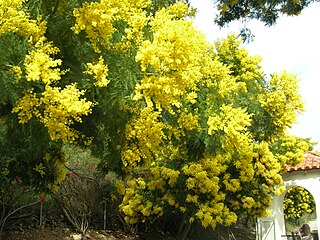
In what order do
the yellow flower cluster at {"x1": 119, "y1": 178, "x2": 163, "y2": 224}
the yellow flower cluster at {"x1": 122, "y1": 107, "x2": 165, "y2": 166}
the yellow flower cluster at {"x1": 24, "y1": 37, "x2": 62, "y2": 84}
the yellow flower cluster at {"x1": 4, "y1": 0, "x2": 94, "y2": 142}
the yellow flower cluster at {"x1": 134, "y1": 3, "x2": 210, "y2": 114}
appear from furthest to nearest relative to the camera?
the yellow flower cluster at {"x1": 119, "y1": 178, "x2": 163, "y2": 224}, the yellow flower cluster at {"x1": 122, "y1": 107, "x2": 165, "y2": 166}, the yellow flower cluster at {"x1": 134, "y1": 3, "x2": 210, "y2": 114}, the yellow flower cluster at {"x1": 4, "y1": 0, "x2": 94, "y2": 142}, the yellow flower cluster at {"x1": 24, "y1": 37, "x2": 62, "y2": 84}

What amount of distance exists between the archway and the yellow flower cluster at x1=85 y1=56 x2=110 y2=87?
911cm

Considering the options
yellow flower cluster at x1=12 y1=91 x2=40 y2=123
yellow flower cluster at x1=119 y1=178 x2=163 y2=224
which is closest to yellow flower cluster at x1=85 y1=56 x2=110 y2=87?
yellow flower cluster at x1=12 y1=91 x2=40 y2=123

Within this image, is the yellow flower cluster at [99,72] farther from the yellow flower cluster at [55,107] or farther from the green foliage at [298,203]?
the green foliage at [298,203]

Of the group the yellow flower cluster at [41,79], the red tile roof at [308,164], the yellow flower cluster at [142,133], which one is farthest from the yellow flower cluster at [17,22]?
the red tile roof at [308,164]

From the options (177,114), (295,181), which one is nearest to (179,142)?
(177,114)

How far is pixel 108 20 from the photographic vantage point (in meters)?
4.43

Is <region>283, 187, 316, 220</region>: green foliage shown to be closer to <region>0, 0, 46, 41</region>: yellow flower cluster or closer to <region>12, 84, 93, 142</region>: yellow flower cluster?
<region>12, 84, 93, 142</region>: yellow flower cluster

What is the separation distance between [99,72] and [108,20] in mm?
543

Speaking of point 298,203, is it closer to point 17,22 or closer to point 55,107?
point 55,107

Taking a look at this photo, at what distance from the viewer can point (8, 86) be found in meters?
4.20

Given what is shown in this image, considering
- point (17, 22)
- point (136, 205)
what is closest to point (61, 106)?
point (17, 22)

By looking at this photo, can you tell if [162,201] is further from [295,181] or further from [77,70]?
[77,70]

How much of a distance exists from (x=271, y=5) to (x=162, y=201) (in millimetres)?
4912

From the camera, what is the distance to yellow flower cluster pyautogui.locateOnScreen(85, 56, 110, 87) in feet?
14.2
